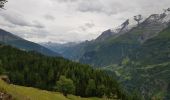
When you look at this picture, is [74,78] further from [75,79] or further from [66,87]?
[66,87]

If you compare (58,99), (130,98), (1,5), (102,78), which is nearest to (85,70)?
(102,78)

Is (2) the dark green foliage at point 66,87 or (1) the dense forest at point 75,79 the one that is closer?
(2) the dark green foliage at point 66,87

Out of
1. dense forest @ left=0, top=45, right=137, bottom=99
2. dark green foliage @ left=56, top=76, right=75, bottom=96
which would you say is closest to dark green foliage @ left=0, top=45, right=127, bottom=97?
dense forest @ left=0, top=45, right=137, bottom=99

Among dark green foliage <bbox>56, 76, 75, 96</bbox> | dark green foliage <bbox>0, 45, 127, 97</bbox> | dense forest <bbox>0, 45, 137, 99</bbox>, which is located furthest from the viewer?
dark green foliage <bbox>0, 45, 127, 97</bbox>

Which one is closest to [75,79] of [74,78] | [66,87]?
[74,78]

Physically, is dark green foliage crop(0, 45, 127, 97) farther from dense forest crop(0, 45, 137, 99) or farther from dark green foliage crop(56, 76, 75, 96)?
dark green foliage crop(56, 76, 75, 96)

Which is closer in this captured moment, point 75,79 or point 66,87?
point 66,87

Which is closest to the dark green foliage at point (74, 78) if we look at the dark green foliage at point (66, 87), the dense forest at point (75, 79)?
the dense forest at point (75, 79)

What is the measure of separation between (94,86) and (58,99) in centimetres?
7299

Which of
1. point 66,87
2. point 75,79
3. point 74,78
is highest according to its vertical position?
point 74,78

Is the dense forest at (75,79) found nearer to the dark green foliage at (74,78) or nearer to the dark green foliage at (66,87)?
the dark green foliage at (74,78)

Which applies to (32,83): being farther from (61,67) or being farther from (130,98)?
(130,98)

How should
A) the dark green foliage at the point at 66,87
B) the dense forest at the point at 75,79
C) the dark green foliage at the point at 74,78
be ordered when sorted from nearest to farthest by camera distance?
the dark green foliage at the point at 66,87 → the dense forest at the point at 75,79 → the dark green foliage at the point at 74,78

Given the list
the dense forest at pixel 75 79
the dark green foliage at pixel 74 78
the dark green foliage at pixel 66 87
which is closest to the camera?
the dark green foliage at pixel 66 87
